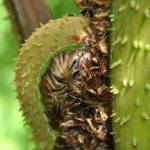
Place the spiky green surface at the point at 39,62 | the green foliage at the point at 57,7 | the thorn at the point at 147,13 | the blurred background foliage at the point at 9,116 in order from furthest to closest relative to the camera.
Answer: the blurred background foliage at the point at 9,116 → the green foliage at the point at 57,7 → the spiky green surface at the point at 39,62 → the thorn at the point at 147,13

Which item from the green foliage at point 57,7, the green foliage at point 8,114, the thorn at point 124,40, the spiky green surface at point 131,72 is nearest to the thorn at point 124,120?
the spiky green surface at point 131,72

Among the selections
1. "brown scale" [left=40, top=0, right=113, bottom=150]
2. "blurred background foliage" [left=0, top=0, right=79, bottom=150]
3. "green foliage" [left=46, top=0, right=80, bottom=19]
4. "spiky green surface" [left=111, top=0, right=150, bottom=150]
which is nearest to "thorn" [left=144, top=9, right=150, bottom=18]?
"spiky green surface" [left=111, top=0, right=150, bottom=150]

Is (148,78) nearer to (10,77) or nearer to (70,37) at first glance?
(70,37)

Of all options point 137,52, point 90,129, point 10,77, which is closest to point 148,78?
point 137,52

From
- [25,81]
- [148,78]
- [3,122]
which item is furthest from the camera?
[3,122]

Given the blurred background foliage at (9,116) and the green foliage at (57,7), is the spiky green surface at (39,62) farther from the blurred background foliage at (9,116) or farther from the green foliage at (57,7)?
the blurred background foliage at (9,116)
